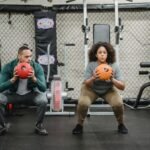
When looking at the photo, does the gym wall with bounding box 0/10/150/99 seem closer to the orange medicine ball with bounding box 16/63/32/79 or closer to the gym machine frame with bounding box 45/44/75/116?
the gym machine frame with bounding box 45/44/75/116

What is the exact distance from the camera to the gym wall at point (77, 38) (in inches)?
262

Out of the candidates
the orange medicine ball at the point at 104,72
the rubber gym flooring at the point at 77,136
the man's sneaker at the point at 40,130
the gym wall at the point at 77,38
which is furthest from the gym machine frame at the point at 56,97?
the orange medicine ball at the point at 104,72

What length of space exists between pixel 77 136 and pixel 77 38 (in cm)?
285

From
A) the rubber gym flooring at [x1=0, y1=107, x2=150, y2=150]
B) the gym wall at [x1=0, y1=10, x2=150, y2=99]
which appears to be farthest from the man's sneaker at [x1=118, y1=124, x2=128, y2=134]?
the gym wall at [x1=0, y1=10, x2=150, y2=99]

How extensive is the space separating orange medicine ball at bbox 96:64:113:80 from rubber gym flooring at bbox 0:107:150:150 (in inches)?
29.3

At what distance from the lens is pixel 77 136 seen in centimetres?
428

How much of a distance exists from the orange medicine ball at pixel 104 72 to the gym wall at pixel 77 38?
2.52 m

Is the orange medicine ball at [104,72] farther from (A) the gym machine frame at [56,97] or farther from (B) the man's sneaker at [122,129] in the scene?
(A) the gym machine frame at [56,97]

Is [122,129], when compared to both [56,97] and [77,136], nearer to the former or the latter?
[77,136]

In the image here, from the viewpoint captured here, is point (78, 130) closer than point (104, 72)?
No

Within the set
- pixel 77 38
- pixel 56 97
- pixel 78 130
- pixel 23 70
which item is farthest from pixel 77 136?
pixel 77 38

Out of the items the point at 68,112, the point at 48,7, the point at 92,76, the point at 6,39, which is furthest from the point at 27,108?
the point at 92,76

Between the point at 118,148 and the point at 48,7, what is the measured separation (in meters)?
3.63

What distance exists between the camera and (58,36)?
6.70m
